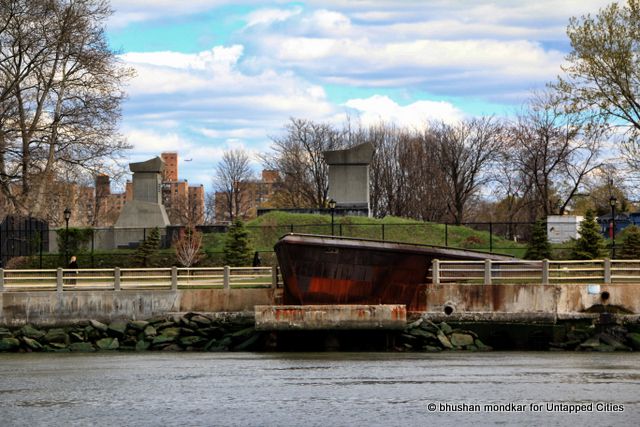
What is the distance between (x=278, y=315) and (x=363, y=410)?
10.1 meters

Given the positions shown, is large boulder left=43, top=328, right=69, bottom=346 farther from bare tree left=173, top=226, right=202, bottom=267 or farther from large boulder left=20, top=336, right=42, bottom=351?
bare tree left=173, top=226, right=202, bottom=267

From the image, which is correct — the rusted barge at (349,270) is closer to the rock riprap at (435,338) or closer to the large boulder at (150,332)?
the rock riprap at (435,338)

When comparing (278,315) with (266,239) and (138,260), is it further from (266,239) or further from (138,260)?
(266,239)

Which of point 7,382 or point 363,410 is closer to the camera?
point 363,410

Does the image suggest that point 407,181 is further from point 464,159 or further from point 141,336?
point 141,336

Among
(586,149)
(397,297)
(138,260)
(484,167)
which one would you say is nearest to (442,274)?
(397,297)

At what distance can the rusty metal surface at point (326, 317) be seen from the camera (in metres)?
35.1

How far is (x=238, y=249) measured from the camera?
50375 mm

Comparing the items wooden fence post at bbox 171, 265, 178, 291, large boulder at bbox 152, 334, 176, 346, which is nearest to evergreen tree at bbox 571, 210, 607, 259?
wooden fence post at bbox 171, 265, 178, 291

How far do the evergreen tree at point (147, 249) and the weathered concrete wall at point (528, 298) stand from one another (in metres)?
19.3

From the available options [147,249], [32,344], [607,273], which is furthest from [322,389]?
[147,249]

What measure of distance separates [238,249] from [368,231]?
29.9 feet

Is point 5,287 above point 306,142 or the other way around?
the other way around

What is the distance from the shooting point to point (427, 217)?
8675cm
